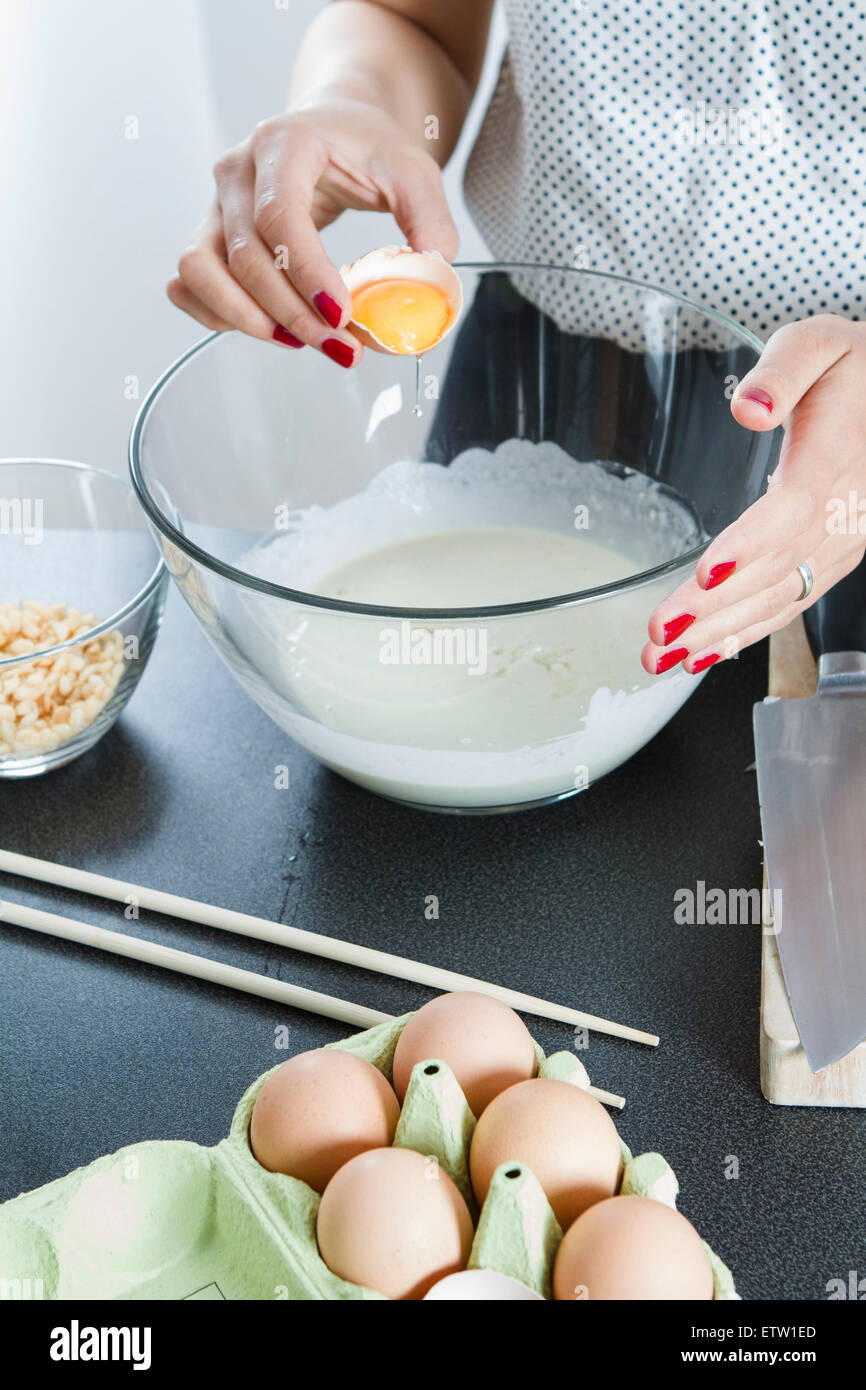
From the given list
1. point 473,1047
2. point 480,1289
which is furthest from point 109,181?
point 480,1289

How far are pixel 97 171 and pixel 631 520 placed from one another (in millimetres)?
2165

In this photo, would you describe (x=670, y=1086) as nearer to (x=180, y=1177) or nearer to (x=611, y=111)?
(x=180, y=1177)

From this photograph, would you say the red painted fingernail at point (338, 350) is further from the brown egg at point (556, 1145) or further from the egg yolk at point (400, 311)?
the brown egg at point (556, 1145)

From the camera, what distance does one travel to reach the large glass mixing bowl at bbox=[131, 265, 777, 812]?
2.61 ft

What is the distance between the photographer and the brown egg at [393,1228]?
52cm

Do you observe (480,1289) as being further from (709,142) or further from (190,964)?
(709,142)

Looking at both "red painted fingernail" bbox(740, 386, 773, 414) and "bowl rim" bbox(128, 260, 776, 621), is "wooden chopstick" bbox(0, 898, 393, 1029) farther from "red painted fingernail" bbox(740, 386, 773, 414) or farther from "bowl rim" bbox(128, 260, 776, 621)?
"red painted fingernail" bbox(740, 386, 773, 414)

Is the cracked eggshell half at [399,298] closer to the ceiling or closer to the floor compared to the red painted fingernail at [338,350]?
closer to the ceiling

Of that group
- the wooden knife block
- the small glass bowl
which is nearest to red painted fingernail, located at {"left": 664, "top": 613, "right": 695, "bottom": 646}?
the wooden knife block

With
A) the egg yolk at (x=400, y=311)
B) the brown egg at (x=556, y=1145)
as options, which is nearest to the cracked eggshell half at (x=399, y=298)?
the egg yolk at (x=400, y=311)

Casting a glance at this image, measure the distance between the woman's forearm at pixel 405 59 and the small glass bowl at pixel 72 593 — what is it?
43cm

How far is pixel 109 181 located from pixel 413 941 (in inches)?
Answer: 96.8

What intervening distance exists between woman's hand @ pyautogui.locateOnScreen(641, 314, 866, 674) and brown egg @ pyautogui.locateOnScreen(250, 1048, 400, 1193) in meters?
0.30

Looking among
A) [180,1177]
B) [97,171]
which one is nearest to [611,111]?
[180,1177]
